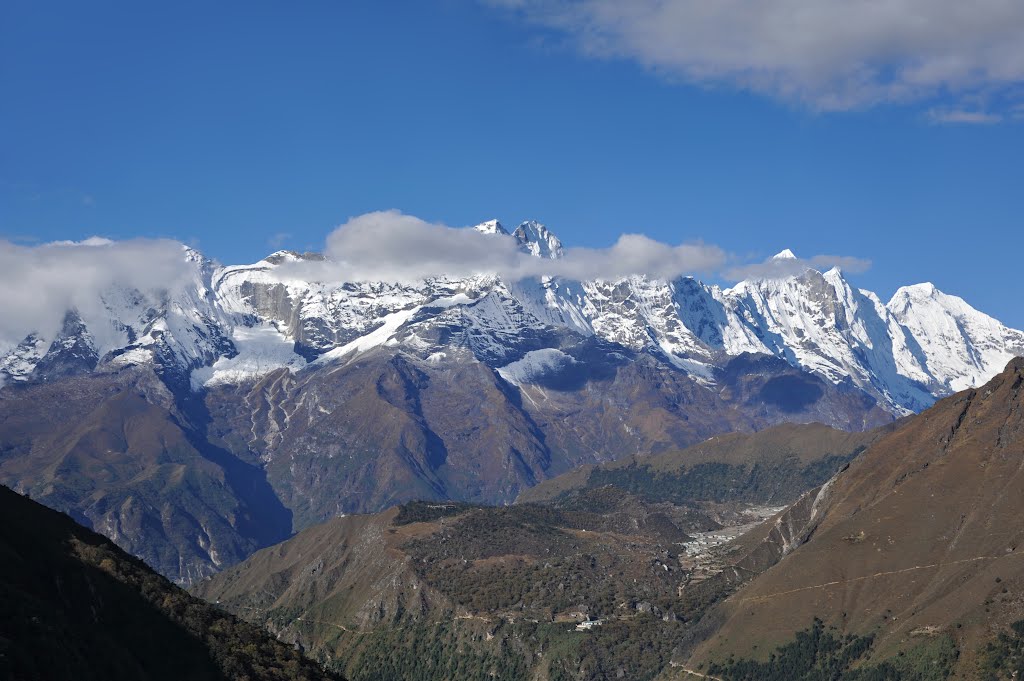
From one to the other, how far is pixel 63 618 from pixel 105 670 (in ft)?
33.8

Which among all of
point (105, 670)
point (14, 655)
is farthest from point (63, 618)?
point (14, 655)

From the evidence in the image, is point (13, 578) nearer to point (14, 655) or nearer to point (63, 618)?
point (63, 618)

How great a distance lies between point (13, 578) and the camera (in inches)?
7869

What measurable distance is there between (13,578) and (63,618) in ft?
37.3

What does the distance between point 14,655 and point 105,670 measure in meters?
25.8

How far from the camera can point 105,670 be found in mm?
192000

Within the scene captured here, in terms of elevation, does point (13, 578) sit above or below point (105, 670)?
above

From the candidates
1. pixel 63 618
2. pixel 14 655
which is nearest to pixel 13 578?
pixel 63 618

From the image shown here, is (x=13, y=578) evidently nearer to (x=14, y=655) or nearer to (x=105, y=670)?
(x=105, y=670)

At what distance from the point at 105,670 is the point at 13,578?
21486 mm

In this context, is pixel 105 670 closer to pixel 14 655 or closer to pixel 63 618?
pixel 63 618

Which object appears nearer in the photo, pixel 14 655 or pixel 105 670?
pixel 14 655

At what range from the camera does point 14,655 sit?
167750mm

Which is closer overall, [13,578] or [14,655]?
[14,655]
